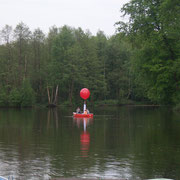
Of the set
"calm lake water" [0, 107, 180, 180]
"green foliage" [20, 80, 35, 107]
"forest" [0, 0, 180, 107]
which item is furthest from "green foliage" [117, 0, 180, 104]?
"green foliage" [20, 80, 35, 107]

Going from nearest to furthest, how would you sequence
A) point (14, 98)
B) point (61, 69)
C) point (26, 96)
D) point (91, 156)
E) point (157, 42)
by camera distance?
point (91, 156) < point (157, 42) < point (14, 98) < point (26, 96) < point (61, 69)

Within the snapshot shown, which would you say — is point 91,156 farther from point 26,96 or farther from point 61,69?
point 61,69

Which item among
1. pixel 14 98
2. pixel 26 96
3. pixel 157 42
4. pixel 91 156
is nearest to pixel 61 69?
pixel 26 96

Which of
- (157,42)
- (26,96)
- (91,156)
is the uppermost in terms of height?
(157,42)

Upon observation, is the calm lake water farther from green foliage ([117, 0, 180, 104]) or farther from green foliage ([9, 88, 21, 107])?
green foliage ([9, 88, 21, 107])

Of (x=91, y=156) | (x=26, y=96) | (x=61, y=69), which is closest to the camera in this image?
(x=91, y=156)

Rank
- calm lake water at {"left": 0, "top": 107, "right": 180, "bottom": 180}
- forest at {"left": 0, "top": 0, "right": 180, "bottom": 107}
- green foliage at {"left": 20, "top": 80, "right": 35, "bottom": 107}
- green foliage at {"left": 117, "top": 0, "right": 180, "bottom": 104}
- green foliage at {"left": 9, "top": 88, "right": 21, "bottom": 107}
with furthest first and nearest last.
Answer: forest at {"left": 0, "top": 0, "right": 180, "bottom": 107} → green foliage at {"left": 20, "top": 80, "right": 35, "bottom": 107} → green foliage at {"left": 9, "top": 88, "right": 21, "bottom": 107} → green foliage at {"left": 117, "top": 0, "right": 180, "bottom": 104} → calm lake water at {"left": 0, "top": 107, "right": 180, "bottom": 180}

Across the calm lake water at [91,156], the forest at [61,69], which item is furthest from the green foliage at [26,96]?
the calm lake water at [91,156]

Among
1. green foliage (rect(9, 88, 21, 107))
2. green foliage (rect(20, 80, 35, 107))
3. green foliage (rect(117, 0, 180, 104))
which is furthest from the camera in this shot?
green foliage (rect(20, 80, 35, 107))

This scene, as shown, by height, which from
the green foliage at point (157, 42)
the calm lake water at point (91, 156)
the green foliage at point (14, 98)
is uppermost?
the green foliage at point (157, 42)

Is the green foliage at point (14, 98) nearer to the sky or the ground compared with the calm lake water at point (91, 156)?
nearer to the sky

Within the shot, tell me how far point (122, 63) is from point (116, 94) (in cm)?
881

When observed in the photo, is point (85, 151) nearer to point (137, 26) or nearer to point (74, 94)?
point (137, 26)

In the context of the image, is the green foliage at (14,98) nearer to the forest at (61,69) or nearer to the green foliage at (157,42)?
the forest at (61,69)
